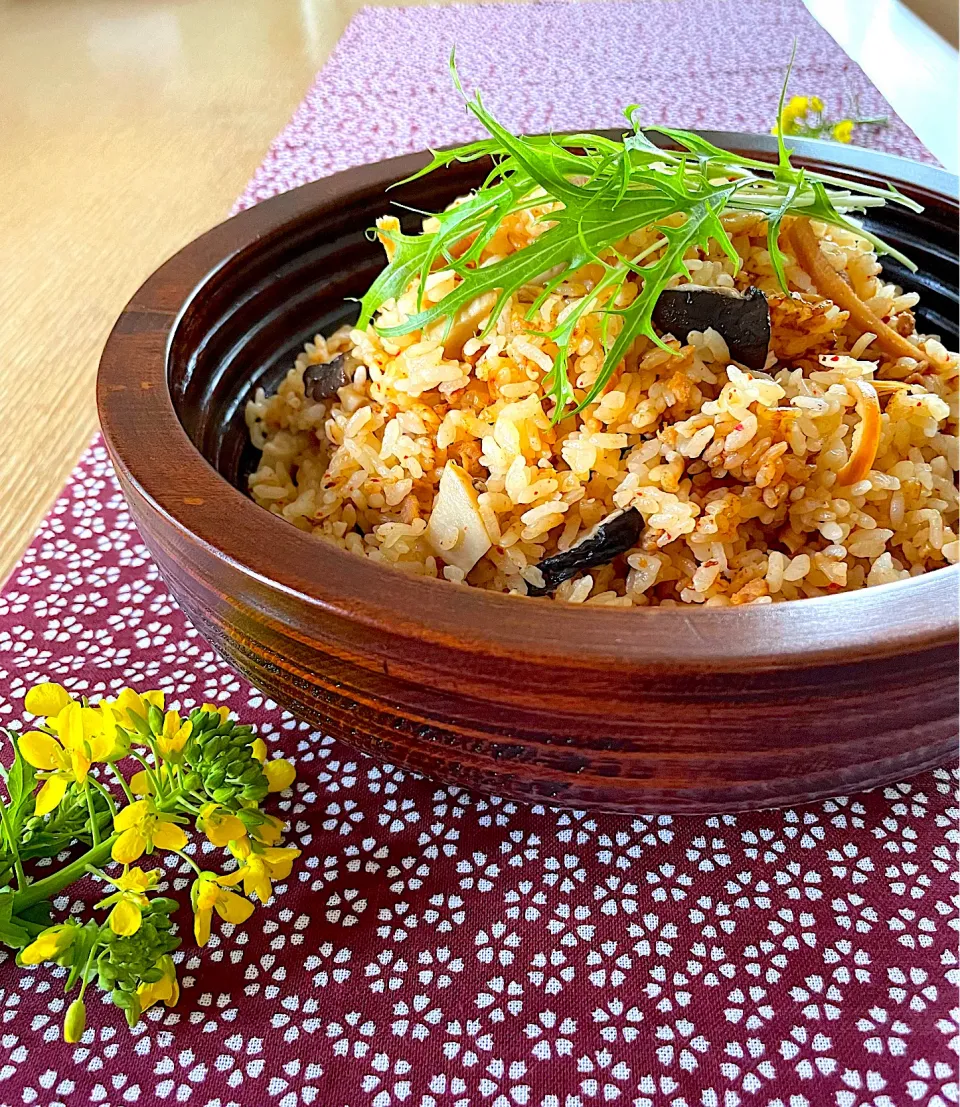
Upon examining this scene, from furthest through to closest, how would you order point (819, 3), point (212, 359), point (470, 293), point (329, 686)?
point (819, 3), point (212, 359), point (470, 293), point (329, 686)

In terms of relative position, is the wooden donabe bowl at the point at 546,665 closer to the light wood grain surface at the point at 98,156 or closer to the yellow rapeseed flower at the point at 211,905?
the yellow rapeseed flower at the point at 211,905

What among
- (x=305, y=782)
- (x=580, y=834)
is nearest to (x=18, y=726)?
(x=305, y=782)

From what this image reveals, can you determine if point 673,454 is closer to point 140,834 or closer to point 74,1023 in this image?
point 140,834

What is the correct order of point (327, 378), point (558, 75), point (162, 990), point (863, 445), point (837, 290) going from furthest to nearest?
1. point (558, 75)
2. point (327, 378)
3. point (837, 290)
4. point (863, 445)
5. point (162, 990)

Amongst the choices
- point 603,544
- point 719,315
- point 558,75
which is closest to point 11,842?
point 603,544

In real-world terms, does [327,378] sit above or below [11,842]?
above

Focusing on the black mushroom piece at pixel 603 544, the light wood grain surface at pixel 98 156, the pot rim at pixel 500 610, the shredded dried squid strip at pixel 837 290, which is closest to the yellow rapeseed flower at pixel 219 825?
the pot rim at pixel 500 610

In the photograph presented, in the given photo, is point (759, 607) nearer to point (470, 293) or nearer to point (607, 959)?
→ point (607, 959)
